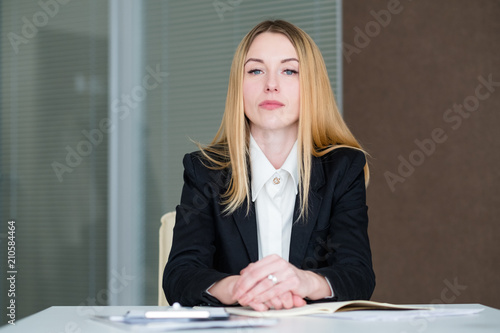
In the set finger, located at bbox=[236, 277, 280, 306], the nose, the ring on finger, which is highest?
the nose

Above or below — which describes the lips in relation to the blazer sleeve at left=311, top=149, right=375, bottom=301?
above

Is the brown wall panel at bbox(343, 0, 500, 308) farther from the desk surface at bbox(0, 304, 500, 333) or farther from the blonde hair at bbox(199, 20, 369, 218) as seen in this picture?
the desk surface at bbox(0, 304, 500, 333)

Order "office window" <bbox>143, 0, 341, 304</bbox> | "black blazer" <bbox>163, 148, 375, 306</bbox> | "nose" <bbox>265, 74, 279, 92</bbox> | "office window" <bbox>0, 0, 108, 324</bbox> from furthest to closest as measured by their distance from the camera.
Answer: "office window" <bbox>0, 0, 108, 324</bbox> < "office window" <bbox>143, 0, 341, 304</bbox> < "nose" <bbox>265, 74, 279, 92</bbox> < "black blazer" <bbox>163, 148, 375, 306</bbox>

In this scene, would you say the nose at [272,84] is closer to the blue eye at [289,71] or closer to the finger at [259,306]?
the blue eye at [289,71]

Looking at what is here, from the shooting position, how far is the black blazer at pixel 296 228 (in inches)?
59.2

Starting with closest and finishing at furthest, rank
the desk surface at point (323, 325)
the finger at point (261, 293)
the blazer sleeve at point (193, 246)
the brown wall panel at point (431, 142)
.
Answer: the desk surface at point (323, 325)
the finger at point (261, 293)
the blazer sleeve at point (193, 246)
the brown wall panel at point (431, 142)

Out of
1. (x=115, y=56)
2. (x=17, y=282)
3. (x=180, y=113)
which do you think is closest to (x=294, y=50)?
(x=180, y=113)

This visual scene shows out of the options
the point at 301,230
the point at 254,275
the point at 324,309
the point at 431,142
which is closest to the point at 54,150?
the point at 431,142

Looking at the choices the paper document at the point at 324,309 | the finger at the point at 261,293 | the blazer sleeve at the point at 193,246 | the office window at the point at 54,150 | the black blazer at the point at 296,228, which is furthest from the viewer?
the office window at the point at 54,150

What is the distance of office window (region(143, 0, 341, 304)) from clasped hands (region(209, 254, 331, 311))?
7.87 feet

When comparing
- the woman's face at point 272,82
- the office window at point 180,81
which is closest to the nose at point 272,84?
the woman's face at point 272,82

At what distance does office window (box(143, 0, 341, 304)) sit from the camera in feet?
11.8

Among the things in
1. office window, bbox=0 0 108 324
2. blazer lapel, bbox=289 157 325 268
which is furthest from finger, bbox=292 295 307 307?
office window, bbox=0 0 108 324

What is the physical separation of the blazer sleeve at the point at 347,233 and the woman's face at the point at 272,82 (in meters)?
0.19
